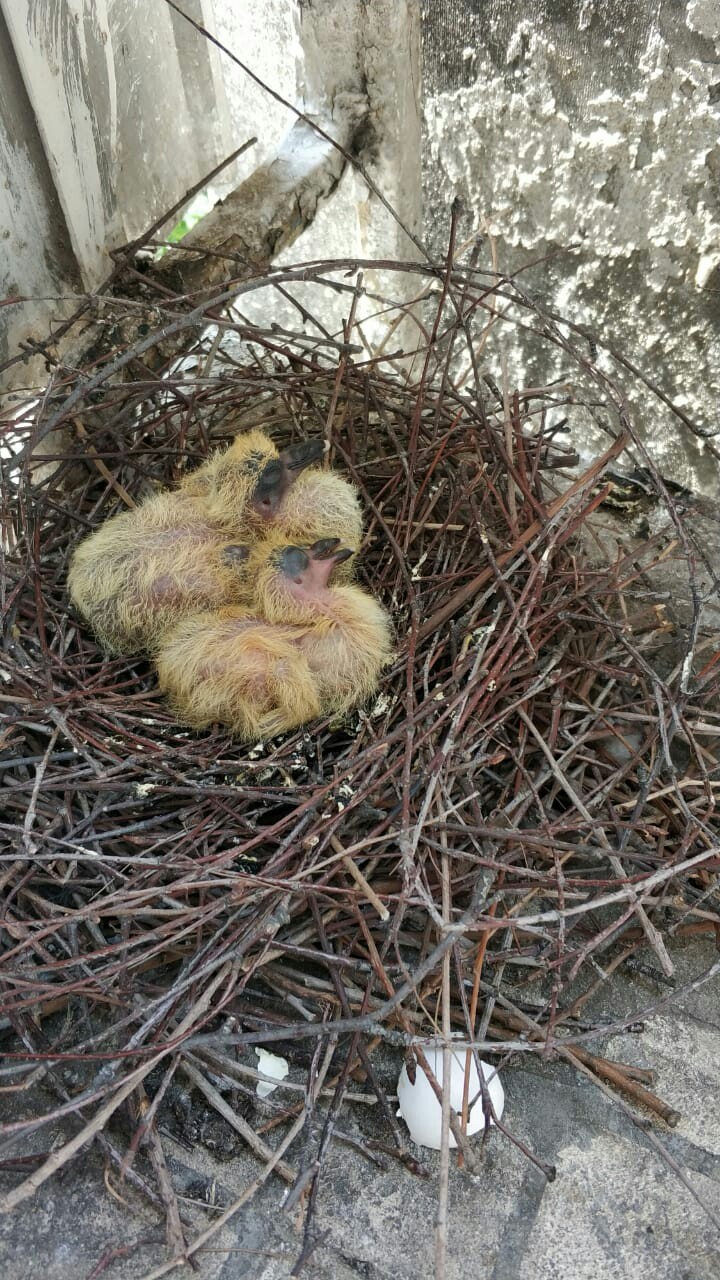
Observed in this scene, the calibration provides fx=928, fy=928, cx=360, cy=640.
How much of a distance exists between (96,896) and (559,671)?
668 millimetres

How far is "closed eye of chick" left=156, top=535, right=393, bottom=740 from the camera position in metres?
1.31

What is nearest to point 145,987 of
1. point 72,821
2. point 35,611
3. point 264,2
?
point 72,821

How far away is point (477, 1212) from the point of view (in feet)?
3.04

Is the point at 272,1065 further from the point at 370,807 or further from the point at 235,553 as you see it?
the point at 235,553

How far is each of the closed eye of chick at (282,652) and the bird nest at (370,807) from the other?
4 cm

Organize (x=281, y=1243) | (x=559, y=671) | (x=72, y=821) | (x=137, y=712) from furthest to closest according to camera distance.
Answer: (x=137, y=712) < (x=559, y=671) < (x=72, y=821) < (x=281, y=1243)

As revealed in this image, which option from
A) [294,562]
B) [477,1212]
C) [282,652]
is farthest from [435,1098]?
[294,562]

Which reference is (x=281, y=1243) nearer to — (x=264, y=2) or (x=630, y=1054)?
(x=630, y=1054)

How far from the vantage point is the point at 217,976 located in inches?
39.9

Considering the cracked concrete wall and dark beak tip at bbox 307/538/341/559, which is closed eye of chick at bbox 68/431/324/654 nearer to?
dark beak tip at bbox 307/538/341/559

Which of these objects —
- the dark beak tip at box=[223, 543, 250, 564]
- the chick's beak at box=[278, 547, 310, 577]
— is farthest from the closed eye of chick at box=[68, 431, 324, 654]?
the chick's beak at box=[278, 547, 310, 577]

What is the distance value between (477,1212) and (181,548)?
98cm

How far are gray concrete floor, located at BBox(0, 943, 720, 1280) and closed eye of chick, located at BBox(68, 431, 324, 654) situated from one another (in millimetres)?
689

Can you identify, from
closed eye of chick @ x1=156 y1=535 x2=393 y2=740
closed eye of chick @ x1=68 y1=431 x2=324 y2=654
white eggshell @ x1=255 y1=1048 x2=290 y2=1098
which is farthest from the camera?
closed eye of chick @ x1=68 y1=431 x2=324 y2=654
